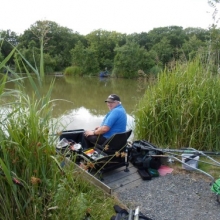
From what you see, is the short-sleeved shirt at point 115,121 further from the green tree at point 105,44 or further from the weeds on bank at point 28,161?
the green tree at point 105,44

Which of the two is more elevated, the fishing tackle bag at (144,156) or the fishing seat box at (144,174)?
the fishing tackle bag at (144,156)

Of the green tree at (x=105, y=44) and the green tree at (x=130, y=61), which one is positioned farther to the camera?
the green tree at (x=105, y=44)

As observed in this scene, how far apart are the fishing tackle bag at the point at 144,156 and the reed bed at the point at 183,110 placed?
0.69 m

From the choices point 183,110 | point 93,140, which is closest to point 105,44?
point 183,110

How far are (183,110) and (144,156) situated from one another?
1.08 meters

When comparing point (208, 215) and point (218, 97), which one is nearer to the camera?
point (208, 215)

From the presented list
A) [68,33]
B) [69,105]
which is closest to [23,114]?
[69,105]

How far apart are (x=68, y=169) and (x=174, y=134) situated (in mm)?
2715

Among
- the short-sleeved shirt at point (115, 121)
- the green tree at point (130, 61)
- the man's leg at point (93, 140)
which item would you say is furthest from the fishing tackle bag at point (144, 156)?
the green tree at point (130, 61)

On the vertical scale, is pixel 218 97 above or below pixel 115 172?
above

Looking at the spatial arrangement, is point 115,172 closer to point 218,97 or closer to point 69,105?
point 218,97

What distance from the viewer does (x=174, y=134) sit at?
414cm

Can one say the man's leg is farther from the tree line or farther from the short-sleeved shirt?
the tree line

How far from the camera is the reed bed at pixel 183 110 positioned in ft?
13.1
